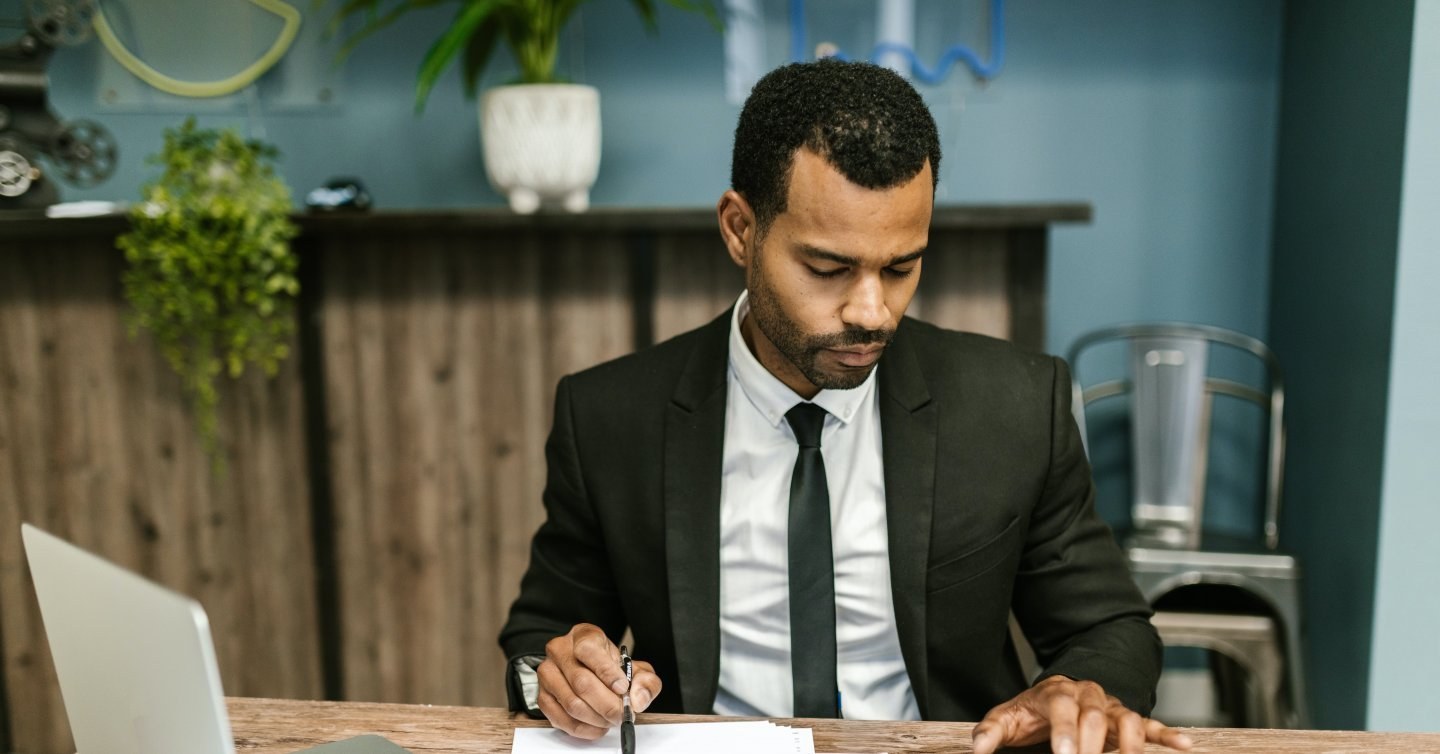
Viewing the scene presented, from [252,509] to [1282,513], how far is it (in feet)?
8.26

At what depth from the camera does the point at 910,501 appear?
132 centimetres

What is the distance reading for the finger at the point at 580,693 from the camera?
103 centimetres

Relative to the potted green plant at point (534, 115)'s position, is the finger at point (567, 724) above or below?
below

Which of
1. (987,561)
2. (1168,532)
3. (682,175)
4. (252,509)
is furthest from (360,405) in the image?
(1168,532)

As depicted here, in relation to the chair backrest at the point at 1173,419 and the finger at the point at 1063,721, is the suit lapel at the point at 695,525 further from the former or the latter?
the chair backrest at the point at 1173,419

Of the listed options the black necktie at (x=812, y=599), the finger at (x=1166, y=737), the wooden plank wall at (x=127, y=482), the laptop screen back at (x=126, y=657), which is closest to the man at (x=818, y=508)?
the black necktie at (x=812, y=599)

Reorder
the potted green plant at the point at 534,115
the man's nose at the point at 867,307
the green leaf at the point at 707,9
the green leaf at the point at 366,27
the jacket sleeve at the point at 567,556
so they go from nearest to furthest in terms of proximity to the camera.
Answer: the man's nose at the point at 867,307 → the jacket sleeve at the point at 567,556 → the potted green plant at the point at 534,115 → the green leaf at the point at 366,27 → the green leaf at the point at 707,9

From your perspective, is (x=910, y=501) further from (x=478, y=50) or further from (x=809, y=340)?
(x=478, y=50)

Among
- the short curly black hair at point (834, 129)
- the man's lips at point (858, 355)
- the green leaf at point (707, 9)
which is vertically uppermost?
the green leaf at point (707, 9)

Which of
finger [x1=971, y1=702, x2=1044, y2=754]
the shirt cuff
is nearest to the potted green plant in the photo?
the shirt cuff

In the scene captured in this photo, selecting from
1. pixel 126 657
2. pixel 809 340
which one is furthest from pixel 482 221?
pixel 126 657

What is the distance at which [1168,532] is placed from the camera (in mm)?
2381

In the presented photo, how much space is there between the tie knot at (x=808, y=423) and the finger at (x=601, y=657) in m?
0.37

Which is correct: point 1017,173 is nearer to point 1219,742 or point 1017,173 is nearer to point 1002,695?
point 1002,695
